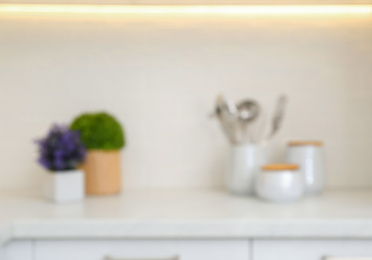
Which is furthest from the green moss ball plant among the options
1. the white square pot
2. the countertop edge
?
the countertop edge

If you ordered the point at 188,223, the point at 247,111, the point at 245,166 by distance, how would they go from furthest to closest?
1. the point at 247,111
2. the point at 245,166
3. the point at 188,223

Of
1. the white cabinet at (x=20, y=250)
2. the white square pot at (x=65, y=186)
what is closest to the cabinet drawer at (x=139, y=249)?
the white cabinet at (x=20, y=250)

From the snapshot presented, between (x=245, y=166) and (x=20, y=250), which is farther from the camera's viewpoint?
(x=245, y=166)

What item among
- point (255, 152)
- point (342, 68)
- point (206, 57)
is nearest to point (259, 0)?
point (206, 57)

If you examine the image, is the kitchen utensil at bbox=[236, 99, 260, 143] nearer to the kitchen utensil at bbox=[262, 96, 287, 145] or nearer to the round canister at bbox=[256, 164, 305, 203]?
the kitchen utensil at bbox=[262, 96, 287, 145]

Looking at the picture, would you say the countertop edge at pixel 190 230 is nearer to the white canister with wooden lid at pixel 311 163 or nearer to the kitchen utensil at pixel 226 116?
the white canister with wooden lid at pixel 311 163

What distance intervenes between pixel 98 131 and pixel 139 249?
1.63 ft

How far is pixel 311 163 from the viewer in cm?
142

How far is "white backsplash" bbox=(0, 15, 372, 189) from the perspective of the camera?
1.61 metres

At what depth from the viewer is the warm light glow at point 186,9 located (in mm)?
1611

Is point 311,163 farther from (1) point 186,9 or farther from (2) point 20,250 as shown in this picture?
(2) point 20,250

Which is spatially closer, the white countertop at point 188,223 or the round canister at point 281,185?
the white countertop at point 188,223

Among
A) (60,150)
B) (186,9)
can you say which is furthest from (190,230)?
(186,9)

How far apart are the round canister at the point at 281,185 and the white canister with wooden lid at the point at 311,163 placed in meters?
0.13
